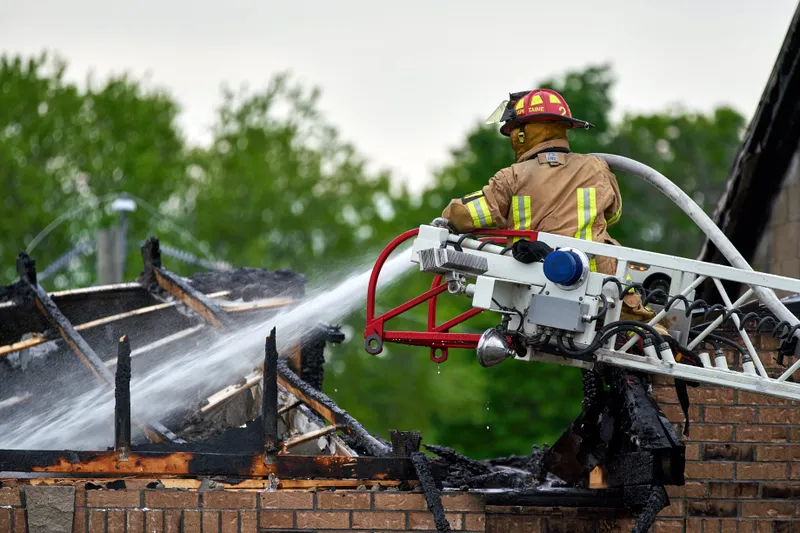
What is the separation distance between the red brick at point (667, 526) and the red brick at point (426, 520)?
1298 millimetres

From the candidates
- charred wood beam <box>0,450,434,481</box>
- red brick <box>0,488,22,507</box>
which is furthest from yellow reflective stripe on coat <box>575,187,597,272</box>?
red brick <box>0,488,22,507</box>

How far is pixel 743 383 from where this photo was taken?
20.7 feet

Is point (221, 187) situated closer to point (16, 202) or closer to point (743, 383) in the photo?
point (16, 202)

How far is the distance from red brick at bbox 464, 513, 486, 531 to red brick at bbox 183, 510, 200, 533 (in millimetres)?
1338

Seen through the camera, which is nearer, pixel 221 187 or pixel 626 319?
pixel 626 319

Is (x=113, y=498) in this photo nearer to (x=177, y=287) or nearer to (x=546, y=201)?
(x=546, y=201)

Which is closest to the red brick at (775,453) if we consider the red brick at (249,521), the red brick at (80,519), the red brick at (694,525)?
the red brick at (694,525)

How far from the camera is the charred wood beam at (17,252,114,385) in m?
8.15

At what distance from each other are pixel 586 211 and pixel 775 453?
2.05 metres

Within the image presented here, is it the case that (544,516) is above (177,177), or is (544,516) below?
below

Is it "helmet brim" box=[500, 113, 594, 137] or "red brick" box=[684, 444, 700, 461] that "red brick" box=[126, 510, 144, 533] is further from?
"red brick" box=[684, 444, 700, 461]

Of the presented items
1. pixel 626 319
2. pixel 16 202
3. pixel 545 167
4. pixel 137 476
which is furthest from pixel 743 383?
pixel 16 202

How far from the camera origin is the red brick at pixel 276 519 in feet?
21.9

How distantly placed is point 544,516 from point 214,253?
119ft
